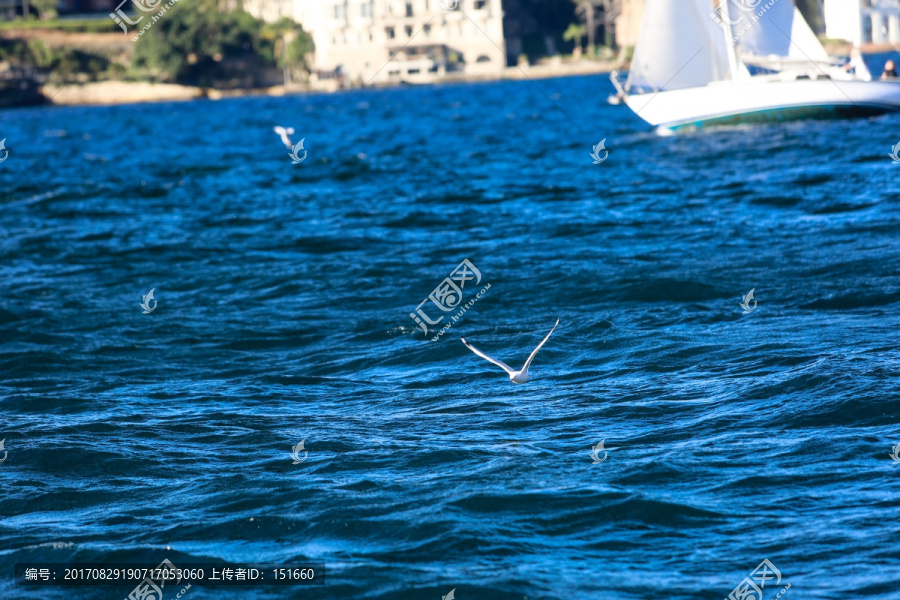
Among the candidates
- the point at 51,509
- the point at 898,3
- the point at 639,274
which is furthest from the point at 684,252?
the point at 898,3

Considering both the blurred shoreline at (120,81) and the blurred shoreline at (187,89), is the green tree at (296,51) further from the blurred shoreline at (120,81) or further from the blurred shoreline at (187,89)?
the blurred shoreline at (187,89)

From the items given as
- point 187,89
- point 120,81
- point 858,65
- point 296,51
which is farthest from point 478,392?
point 120,81

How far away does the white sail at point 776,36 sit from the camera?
39625mm

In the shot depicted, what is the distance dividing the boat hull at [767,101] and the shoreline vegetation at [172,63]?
10626 centimetres

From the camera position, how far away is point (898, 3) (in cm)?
8556

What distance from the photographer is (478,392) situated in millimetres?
12398

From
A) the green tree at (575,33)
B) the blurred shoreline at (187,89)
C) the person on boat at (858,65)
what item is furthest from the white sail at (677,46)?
the green tree at (575,33)

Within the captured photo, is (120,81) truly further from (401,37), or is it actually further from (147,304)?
(147,304)

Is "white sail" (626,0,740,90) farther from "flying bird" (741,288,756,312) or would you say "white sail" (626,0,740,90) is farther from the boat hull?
"flying bird" (741,288,756,312)

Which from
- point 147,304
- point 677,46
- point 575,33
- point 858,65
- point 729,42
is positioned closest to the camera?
point 147,304

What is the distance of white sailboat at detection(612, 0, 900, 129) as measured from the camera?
36031 mm

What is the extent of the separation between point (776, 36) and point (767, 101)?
5397 millimetres

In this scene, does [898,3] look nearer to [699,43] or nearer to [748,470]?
[699,43]

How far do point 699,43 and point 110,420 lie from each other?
96.8 feet
